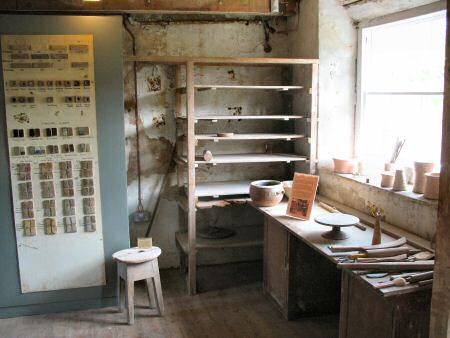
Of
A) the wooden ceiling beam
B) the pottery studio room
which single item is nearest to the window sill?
the pottery studio room

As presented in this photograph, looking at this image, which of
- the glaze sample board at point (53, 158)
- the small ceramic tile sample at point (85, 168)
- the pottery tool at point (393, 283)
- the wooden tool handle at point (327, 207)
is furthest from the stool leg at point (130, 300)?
the pottery tool at point (393, 283)

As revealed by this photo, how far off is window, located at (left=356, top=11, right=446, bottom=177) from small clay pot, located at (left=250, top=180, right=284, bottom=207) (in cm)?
81

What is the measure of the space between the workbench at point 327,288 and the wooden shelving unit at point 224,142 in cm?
46

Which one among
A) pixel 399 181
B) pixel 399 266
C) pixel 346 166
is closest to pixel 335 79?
pixel 346 166

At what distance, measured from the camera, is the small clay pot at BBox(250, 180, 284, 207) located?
3650 millimetres

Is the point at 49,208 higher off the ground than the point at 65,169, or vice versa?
the point at 65,169

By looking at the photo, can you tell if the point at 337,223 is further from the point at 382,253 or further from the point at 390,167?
the point at 390,167

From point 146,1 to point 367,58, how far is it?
1.96m

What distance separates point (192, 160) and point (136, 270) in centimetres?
98

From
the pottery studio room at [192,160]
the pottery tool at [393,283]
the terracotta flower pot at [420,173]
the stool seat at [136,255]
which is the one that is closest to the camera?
the pottery tool at [393,283]

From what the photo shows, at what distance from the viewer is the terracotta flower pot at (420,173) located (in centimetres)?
303

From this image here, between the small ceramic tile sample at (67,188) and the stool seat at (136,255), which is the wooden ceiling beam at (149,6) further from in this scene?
the stool seat at (136,255)

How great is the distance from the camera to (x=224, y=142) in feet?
14.5

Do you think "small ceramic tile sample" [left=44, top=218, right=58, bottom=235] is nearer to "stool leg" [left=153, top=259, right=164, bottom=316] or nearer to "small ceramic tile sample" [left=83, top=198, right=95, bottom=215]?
"small ceramic tile sample" [left=83, top=198, right=95, bottom=215]
